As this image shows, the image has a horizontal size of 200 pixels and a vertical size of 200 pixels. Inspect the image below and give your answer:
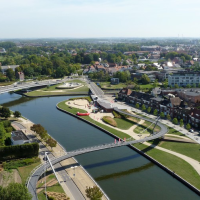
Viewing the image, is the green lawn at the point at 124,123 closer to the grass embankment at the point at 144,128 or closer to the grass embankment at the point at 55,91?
the grass embankment at the point at 144,128

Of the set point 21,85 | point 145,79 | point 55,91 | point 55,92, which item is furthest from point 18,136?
point 145,79

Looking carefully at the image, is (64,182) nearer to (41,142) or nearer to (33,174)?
(33,174)

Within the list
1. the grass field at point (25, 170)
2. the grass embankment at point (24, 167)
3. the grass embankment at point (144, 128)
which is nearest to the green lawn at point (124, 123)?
the grass embankment at point (144, 128)

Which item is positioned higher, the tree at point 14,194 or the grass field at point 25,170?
the tree at point 14,194

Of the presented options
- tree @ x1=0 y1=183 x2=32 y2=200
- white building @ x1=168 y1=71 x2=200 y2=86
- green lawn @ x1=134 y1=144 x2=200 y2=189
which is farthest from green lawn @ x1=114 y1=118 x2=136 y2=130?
white building @ x1=168 y1=71 x2=200 y2=86

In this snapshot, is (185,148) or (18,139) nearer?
(18,139)

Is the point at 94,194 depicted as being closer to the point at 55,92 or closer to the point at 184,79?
the point at 55,92
